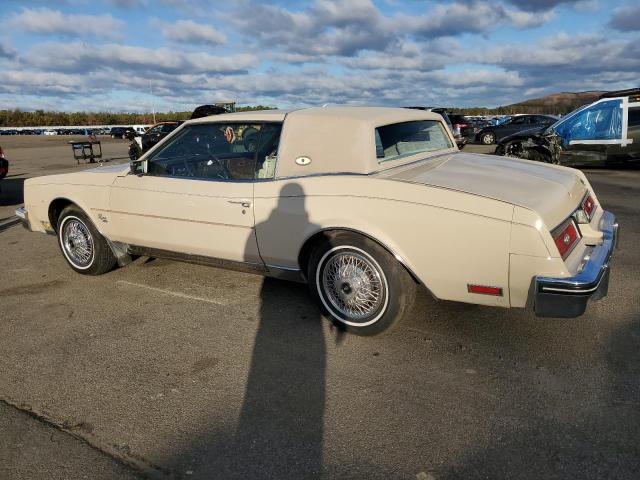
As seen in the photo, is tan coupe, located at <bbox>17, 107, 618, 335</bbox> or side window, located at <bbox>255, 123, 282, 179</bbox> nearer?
tan coupe, located at <bbox>17, 107, 618, 335</bbox>

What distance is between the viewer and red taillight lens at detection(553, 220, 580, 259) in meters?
2.84

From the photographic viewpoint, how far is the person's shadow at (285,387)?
2260mm

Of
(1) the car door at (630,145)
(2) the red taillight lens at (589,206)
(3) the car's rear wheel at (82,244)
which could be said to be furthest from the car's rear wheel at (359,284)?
(1) the car door at (630,145)

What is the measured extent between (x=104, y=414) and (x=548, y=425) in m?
2.31

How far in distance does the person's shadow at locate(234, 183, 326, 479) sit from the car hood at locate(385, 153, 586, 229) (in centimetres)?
95

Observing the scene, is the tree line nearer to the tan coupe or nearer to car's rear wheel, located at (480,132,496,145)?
car's rear wheel, located at (480,132,496,145)

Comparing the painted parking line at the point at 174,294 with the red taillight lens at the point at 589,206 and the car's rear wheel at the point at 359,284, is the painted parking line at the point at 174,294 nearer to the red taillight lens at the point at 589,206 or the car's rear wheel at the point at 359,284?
the car's rear wheel at the point at 359,284

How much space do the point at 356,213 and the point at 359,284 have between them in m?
0.51

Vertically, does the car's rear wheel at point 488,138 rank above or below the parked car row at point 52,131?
below

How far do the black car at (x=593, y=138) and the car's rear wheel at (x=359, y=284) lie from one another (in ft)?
29.4

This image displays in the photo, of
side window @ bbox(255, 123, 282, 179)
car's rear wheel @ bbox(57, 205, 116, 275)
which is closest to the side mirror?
car's rear wheel @ bbox(57, 205, 116, 275)

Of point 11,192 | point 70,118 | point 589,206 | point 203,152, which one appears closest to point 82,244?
point 203,152

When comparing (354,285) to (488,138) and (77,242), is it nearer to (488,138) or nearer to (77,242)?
(77,242)

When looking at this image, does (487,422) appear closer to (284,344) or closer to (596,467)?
(596,467)
